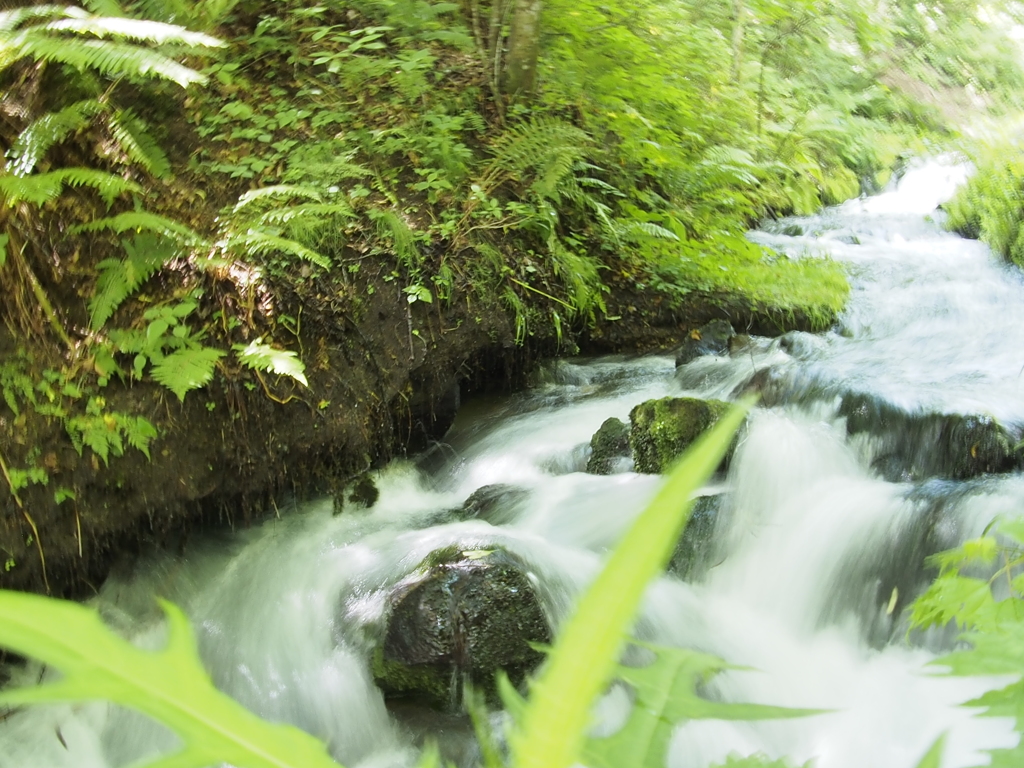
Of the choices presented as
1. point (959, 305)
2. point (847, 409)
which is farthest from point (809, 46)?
point (847, 409)

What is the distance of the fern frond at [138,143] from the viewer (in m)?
3.56

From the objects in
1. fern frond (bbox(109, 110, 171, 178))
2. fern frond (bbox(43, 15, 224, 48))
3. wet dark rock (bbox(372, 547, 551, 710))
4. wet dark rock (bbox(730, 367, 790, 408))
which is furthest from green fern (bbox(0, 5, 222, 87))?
wet dark rock (bbox(730, 367, 790, 408))

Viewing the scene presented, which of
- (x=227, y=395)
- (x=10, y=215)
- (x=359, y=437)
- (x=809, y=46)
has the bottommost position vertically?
(x=359, y=437)

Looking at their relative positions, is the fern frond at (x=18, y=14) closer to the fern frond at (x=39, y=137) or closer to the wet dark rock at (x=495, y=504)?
the fern frond at (x=39, y=137)

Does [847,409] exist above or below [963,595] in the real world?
below

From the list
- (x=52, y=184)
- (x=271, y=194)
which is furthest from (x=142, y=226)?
(x=271, y=194)

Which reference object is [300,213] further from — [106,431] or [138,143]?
[106,431]

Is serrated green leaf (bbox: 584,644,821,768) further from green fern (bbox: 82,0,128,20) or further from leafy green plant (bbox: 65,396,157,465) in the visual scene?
green fern (bbox: 82,0,128,20)

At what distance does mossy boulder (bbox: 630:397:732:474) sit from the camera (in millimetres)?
4070

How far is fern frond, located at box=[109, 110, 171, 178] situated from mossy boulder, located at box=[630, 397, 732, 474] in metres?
2.91

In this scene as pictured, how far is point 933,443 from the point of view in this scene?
4156mm

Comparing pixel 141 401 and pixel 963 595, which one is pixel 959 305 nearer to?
pixel 963 595

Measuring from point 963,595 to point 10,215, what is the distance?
3.77 metres

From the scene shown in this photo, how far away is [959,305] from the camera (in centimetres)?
657
